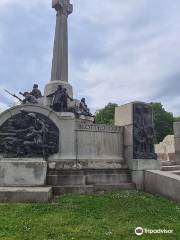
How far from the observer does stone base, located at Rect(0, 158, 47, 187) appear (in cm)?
1063

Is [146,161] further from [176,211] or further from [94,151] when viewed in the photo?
[176,211]

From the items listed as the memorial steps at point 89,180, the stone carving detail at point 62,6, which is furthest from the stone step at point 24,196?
the stone carving detail at point 62,6

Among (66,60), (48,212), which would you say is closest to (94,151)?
(48,212)

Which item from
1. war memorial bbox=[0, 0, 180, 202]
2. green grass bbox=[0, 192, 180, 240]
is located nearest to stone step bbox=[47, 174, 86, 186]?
war memorial bbox=[0, 0, 180, 202]

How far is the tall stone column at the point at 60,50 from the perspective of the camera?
2092 centimetres

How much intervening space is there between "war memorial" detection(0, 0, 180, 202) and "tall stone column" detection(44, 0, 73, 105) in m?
8.00

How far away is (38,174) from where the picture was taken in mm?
10727

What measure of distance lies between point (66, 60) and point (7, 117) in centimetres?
1049

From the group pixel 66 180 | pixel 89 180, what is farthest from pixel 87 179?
pixel 66 180

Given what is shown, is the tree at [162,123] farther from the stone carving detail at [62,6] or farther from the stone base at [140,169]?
the stone base at [140,169]

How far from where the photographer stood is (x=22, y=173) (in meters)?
10.7

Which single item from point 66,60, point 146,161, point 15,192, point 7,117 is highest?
point 66,60

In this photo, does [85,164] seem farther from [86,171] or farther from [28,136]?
[28,136]

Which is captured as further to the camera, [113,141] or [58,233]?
[113,141]
